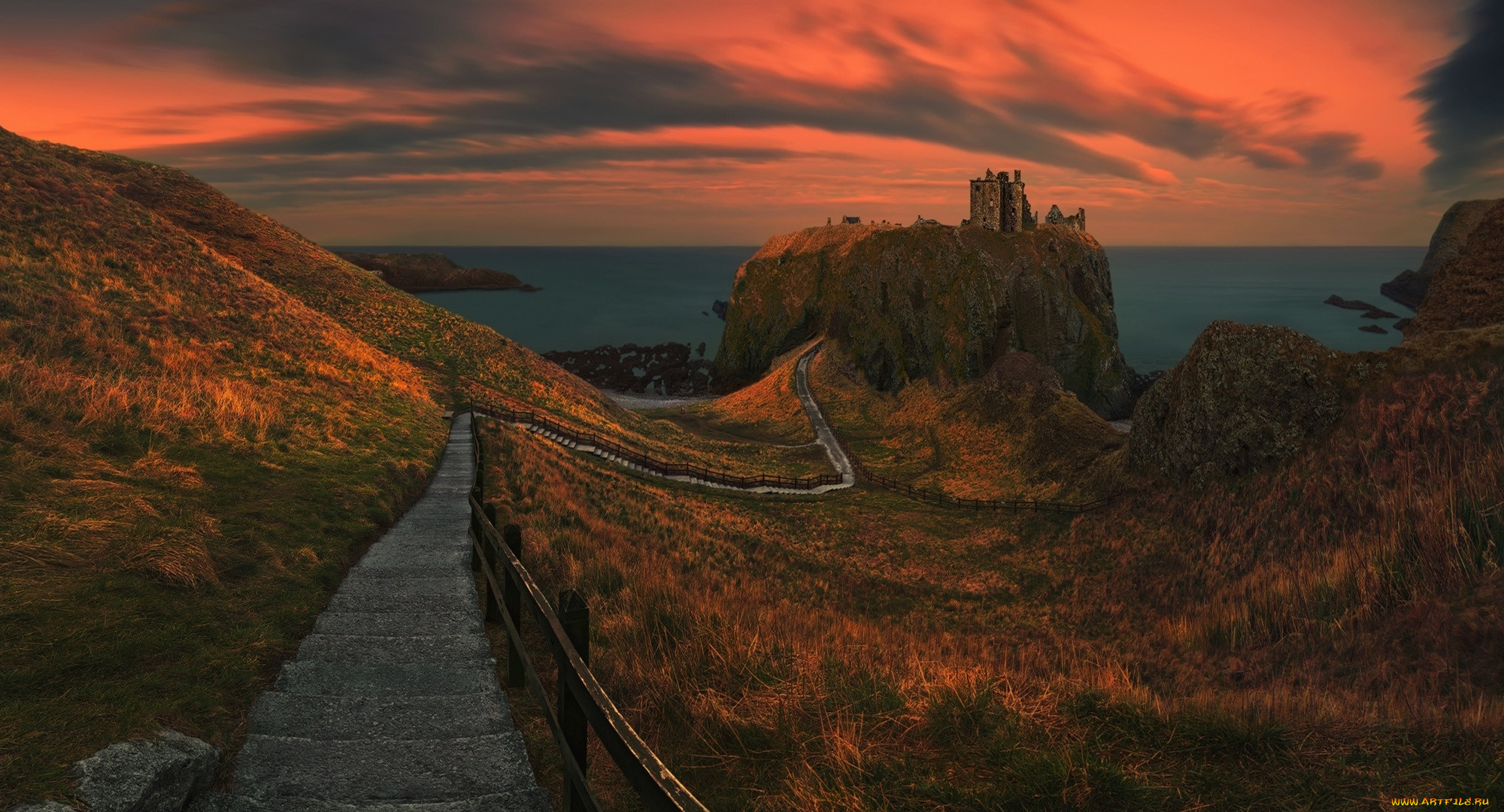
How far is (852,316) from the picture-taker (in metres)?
110

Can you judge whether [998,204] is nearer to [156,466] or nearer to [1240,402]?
[1240,402]

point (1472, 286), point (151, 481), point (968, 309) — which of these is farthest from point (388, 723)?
point (968, 309)

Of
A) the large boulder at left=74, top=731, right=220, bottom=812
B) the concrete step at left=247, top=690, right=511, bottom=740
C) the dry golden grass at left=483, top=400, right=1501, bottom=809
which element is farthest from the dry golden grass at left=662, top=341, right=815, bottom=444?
the large boulder at left=74, top=731, right=220, bottom=812

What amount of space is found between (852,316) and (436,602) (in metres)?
104

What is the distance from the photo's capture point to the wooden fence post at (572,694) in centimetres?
445

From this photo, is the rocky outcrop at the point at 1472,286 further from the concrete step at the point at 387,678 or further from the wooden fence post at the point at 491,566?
the concrete step at the point at 387,678

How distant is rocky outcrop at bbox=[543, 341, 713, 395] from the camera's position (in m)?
125

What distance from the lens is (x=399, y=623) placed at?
8523 mm

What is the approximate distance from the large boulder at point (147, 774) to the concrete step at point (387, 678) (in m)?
1.66

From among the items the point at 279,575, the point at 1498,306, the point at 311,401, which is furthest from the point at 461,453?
the point at 1498,306

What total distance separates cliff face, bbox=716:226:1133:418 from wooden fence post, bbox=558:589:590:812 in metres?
98.1

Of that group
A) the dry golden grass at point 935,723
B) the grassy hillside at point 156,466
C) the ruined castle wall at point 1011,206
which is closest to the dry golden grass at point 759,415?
the grassy hillside at point 156,466

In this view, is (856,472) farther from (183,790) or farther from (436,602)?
(183,790)

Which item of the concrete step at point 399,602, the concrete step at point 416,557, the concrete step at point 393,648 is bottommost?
the concrete step at point 416,557
